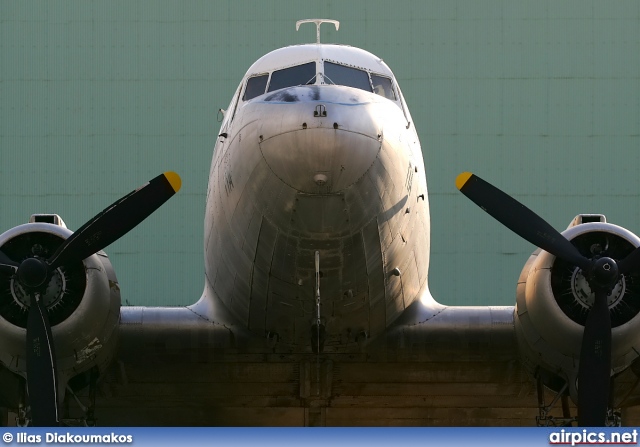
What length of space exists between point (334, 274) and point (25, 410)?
181 inches

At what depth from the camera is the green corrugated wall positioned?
28.2 metres

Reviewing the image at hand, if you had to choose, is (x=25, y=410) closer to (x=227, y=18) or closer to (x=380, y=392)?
(x=380, y=392)

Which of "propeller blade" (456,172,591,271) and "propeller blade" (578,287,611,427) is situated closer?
"propeller blade" (578,287,611,427)

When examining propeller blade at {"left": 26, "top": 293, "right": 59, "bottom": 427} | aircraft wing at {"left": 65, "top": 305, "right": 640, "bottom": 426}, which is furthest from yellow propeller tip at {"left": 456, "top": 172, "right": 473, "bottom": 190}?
propeller blade at {"left": 26, "top": 293, "right": 59, "bottom": 427}

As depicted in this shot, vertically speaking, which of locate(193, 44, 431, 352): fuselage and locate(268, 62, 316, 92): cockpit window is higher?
locate(268, 62, 316, 92): cockpit window

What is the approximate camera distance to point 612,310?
568 inches

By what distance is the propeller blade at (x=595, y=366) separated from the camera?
1383 centimetres

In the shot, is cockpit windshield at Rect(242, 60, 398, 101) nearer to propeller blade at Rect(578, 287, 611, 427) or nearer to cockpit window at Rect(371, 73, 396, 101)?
cockpit window at Rect(371, 73, 396, 101)

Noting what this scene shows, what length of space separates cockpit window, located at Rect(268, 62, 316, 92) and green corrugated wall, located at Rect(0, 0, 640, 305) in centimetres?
1347

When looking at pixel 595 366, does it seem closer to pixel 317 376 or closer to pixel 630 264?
pixel 630 264

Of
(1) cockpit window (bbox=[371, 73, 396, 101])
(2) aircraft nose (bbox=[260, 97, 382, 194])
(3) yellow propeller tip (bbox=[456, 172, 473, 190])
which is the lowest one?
(3) yellow propeller tip (bbox=[456, 172, 473, 190])
